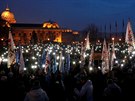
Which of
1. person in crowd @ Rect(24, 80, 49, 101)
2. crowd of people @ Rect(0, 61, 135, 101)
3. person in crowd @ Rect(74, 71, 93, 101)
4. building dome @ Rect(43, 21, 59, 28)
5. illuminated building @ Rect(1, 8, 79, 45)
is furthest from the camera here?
building dome @ Rect(43, 21, 59, 28)

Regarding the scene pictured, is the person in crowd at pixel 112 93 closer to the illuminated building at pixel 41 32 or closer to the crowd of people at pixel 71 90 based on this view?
the crowd of people at pixel 71 90

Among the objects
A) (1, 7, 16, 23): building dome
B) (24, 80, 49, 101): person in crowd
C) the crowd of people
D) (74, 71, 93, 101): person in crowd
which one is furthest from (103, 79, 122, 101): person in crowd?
(1, 7, 16, 23): building dome

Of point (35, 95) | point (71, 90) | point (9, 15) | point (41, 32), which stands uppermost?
point (9, 15)

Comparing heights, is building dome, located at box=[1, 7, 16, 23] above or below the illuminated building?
above

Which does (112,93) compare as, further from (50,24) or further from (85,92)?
(50,24)

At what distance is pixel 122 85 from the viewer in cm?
1316

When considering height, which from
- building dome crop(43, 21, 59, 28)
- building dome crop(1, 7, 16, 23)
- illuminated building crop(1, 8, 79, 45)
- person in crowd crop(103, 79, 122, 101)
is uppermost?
building dome crop(1, 7, 16, 23)

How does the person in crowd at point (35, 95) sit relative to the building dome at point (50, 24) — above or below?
below

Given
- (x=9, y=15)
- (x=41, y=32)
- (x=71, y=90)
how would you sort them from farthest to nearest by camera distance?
(x=41, y=32) → (x=9, y=15) → (x=71, y=90)

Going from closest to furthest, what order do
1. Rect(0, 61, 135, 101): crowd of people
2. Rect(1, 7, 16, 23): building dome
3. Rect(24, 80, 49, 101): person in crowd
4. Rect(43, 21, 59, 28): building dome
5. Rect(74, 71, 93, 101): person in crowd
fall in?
Rect(24, 80, 49, 101): person in crowd
Rect(0, 61, 135, 101): crowd of people
Rect(74, 71, 93, 101): person in crowd
Rect(1, 7, 16, 23): building dome
Rect(43, 21, 59, 28): building dome

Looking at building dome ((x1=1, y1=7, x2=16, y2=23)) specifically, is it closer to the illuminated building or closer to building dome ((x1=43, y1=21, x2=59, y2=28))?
the illuminated building

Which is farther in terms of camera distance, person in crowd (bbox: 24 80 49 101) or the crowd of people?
the crowd of people

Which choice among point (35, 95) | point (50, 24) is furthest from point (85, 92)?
point (50, 24)

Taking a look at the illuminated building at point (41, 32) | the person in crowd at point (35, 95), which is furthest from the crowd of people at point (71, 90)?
the illuminated building at point (41, 32)
